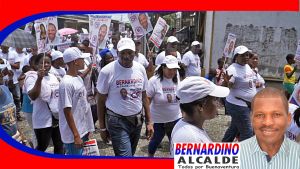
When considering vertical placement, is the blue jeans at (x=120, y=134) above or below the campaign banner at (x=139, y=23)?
below

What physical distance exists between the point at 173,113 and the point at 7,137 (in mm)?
2196

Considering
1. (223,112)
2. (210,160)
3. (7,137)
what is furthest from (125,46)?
(223,112)

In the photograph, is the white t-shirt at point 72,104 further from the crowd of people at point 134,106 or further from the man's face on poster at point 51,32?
the man's face on poster at point 51,32

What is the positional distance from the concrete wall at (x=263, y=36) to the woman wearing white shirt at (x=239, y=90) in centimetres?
332

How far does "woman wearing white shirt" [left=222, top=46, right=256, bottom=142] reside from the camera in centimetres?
397

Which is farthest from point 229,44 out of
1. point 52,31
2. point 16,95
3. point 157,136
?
point 16,95

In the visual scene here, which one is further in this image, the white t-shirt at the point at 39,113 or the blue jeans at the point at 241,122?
the blue jeans at the point at 241,122

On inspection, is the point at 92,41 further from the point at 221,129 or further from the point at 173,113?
the point at 221,129

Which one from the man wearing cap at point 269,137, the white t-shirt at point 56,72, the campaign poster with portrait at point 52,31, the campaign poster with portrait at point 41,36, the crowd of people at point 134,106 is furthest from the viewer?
the white t-shirt at point 56,72

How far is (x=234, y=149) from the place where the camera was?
1.58 metres

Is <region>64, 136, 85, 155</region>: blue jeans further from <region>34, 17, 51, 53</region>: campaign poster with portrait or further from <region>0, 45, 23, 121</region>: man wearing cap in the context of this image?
<region>0, 45, 23, 121</region>: man wearing cap

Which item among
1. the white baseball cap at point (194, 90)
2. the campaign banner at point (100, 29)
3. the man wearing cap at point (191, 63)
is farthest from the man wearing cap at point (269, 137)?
the man wearing cap at point (191, 63)

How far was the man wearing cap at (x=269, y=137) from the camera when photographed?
140 cm

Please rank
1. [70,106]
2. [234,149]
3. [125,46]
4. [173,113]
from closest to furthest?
[234,149]
[70,106]
[125,46]
[173,113]
